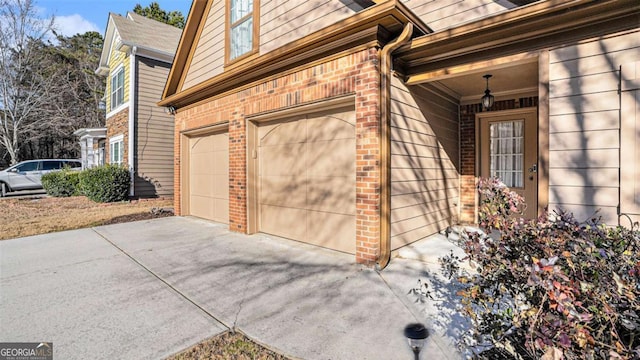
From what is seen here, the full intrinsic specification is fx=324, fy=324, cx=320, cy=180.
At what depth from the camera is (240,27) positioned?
688 centimetres

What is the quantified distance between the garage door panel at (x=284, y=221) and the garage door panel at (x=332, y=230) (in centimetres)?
18

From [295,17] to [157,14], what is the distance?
27.3 meters

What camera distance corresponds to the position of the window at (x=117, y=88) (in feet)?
43.9

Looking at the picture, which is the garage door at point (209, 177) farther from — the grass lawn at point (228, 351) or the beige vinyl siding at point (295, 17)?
the grass lawn at point (228, 351)

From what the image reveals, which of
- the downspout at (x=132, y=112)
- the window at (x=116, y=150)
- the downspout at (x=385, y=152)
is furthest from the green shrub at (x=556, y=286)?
→ the window at (x=116, y=150)

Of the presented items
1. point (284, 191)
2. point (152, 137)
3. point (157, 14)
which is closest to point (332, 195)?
point (284, 191)

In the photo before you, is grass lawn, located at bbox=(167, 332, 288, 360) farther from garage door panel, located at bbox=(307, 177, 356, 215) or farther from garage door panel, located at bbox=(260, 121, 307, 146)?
garage door panel, located at bbox=(260, 121, 307, 146)

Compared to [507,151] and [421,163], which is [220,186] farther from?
[507,151]

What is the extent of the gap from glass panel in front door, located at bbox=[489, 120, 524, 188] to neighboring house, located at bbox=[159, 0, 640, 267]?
2 centimetres

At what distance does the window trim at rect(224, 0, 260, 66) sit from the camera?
6316mm

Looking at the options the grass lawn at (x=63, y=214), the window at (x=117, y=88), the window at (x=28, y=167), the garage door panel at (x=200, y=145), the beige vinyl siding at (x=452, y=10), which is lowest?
the grass lawn at (x=63, y=214)

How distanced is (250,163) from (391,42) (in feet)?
11.5

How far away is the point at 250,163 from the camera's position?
6426 mm

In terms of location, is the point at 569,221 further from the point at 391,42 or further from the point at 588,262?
the point at 391,42
